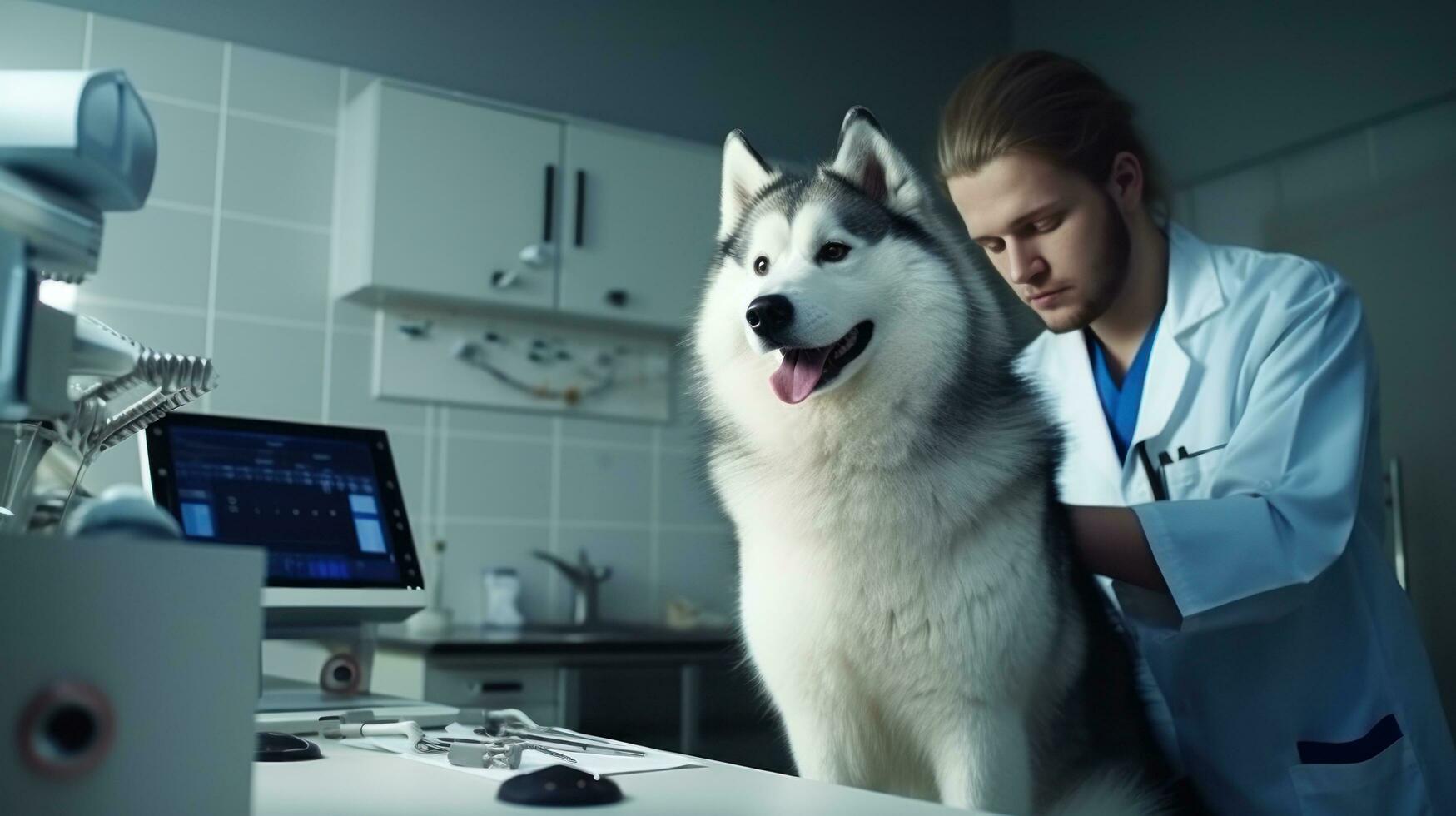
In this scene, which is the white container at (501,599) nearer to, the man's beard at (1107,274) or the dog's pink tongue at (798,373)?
the man's beard at (1107,274)

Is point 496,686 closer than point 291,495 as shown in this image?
No

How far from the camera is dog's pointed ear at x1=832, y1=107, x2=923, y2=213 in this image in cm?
123

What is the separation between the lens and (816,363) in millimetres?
1152

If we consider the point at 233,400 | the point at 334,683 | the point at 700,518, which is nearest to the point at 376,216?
the point at 233,400

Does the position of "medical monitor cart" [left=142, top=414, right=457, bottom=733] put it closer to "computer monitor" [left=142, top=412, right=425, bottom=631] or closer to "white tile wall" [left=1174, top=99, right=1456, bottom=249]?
"computer monitor" [left=142, top=412, right=425, bottom=631]

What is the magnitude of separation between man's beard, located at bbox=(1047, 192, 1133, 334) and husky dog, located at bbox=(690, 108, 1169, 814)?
1.28ft

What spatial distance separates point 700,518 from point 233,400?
149cm

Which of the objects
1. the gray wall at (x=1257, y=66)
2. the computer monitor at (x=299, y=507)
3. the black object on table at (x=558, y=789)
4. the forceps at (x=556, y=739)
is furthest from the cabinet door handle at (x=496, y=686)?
the gray wall at (x=1257, y=66)

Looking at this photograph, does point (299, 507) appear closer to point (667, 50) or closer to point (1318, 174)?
point (667, 50)

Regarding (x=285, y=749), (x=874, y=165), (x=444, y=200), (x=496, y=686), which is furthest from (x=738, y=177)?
(x=444, y=200)

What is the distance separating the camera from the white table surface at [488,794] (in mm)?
704

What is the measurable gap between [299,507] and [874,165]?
2.86 ft

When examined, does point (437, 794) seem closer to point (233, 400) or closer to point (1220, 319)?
point (1220, 319)

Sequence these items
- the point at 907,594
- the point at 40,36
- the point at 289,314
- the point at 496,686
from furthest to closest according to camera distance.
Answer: the point at 289,314 < the point at 40,36 < the point at 496,686 < the point at 907,594
